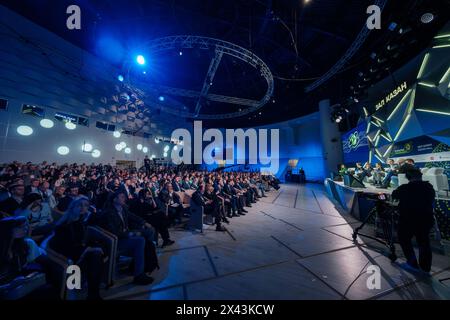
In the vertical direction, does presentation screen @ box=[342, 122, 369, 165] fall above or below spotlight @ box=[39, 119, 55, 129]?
below

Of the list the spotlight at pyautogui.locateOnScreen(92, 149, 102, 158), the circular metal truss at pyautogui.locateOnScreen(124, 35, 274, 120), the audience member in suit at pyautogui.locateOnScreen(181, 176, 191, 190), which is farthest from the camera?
the spotlight at pyautogui.locateOnScreen(92, 149, 102, 158)

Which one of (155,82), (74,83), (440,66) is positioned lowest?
(440,66)

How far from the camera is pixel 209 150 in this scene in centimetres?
2041

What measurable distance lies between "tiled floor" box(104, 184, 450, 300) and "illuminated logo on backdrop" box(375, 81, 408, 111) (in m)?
6.50

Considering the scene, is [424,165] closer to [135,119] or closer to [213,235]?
[213,235]

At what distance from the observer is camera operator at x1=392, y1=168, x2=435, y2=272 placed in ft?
7.36

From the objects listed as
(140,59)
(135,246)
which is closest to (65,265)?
(135,246)

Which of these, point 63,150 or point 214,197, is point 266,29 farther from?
point 63,150

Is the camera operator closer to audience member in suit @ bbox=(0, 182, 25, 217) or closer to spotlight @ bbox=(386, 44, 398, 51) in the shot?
spotlight @ bbox=(386, 44, 398, 51)

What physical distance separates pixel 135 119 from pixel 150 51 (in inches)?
291

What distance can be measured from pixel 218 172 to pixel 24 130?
400 inches

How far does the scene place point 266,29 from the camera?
7801 millimetres
